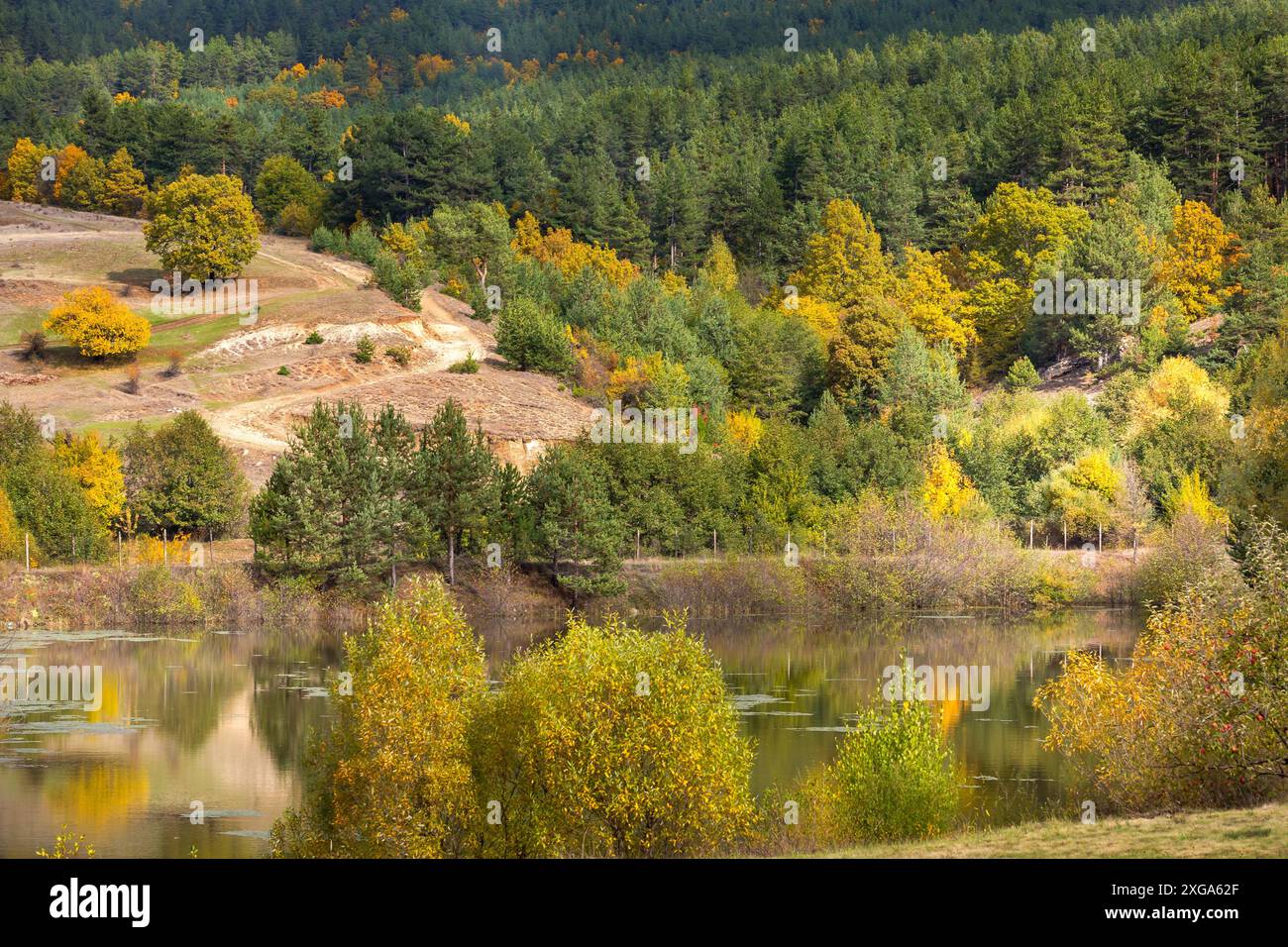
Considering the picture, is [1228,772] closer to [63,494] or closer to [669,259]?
[63,494]

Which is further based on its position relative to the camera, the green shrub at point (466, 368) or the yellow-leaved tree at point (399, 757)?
the green shrub at point (466, 368)

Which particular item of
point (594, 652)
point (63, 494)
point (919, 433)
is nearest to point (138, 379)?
point (63, 494)

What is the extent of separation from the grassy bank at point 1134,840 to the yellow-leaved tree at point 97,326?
7306cm

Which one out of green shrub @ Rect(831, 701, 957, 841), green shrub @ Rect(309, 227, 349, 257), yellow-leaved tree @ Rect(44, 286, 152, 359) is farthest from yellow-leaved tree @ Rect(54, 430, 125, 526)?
green shrub @ Rect(309, 227, 349, 257)

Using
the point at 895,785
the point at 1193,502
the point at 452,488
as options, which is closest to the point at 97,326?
the point at 452,488

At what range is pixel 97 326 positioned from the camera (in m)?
91.1

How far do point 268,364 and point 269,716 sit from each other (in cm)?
4707

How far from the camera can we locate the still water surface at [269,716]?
3731 cm

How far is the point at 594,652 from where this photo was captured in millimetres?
30969

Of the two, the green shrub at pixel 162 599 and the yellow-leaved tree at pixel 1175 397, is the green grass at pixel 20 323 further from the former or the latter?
the yellow-leaved tree at pixel 1175 397

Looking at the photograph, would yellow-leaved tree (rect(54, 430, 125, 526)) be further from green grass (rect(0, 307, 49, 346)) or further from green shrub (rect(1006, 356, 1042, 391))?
green shrub (rect(1006, 356, 1042, 391))

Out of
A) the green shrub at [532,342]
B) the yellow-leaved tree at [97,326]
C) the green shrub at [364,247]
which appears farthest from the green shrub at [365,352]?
the green shrub at [364,247]

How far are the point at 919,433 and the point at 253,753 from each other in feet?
162

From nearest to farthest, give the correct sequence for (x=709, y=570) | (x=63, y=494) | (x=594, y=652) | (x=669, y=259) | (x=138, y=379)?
(x=594, y=652)
(x=63, y=494)
(x=709, y=570)
(x=138, y=379)
(x=669, y=259)
